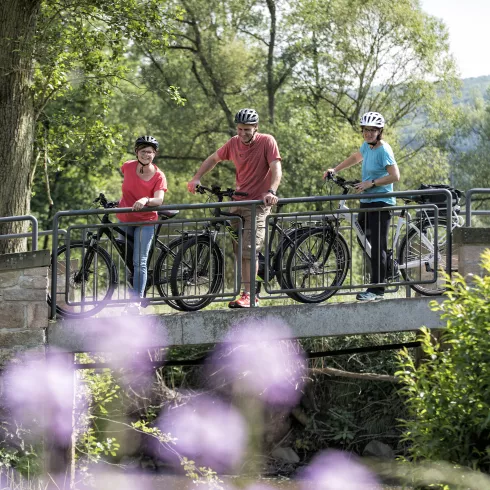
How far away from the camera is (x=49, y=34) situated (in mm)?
14648

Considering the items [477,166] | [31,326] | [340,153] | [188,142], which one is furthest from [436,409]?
[477,166]

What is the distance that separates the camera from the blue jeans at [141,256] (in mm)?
9938

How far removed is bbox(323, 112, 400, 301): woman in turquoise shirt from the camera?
9938 millimetres

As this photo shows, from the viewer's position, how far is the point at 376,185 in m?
10.0

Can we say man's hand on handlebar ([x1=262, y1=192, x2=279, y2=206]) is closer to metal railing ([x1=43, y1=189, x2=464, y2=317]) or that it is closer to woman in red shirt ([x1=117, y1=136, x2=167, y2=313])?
metal railing ([x1=43, y1=189, x2=464, y2=317])

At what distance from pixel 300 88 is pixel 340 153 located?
3552 mm

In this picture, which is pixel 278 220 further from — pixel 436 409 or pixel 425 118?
pixel 425 118

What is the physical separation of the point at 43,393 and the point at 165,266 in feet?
5.53

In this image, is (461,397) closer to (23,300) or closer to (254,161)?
(254,161)

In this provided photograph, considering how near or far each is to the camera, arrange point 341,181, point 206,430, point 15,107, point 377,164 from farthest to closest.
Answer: point 206,430, point 15,107, point 341,181, point 377,164

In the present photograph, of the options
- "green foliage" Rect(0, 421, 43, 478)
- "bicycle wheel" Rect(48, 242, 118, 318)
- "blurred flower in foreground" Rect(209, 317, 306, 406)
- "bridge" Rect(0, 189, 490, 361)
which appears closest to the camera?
"bicycle wheel" Rect(48, 242, 118, 318)

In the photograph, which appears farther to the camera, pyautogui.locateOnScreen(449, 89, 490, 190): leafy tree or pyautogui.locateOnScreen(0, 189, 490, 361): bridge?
pyautogui.locateOnScreen(449, 89, 490, 190): leafy tree

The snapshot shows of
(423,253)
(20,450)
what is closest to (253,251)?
(423,253)

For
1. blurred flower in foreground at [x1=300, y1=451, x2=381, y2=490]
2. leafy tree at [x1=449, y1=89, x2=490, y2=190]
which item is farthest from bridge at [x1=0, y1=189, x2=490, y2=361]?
leafy tree at [x1=449, y1=89, x2=490, y2=190]
